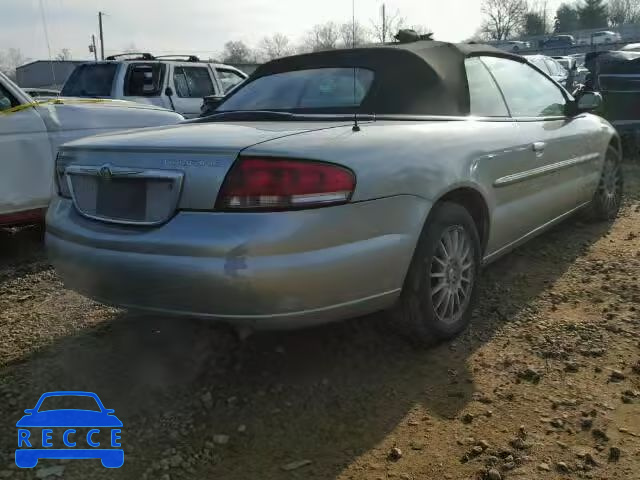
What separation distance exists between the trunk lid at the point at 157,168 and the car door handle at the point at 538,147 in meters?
1.48

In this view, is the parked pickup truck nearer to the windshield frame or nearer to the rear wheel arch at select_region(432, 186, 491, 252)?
the rear wheel arch at select_region(432, 186, 491, 252)

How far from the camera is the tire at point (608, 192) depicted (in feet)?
17.3

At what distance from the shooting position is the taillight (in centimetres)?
240

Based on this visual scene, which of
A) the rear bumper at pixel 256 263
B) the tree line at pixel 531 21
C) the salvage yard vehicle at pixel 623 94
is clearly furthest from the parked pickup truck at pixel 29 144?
the tree line at pixel 531 21

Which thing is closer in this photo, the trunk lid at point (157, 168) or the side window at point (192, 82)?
the trunk lid at point (157, 168)

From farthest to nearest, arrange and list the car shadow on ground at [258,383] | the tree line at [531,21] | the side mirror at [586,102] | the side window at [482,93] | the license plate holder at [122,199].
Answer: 1. the tree line at [531,21]
2. the side mirror at [586,102]
3. the side window at [482,93]
4. the license plate holder at [122,199]
5. the car shadow on ground at [258,383]

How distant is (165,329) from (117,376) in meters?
0.54

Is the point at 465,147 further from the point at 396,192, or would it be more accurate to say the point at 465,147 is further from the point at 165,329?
the point at 165,329

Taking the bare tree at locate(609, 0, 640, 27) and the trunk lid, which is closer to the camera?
the trunk lid

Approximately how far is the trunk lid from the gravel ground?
1.95 feet

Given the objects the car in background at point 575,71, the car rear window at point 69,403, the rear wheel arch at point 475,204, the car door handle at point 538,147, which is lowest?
the car rear window at point 69,403

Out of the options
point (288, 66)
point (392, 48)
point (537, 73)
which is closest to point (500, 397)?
point (392, 48)

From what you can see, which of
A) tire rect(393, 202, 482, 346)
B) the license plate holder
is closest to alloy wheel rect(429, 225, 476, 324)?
tire rect(393, 202, 482, 346)

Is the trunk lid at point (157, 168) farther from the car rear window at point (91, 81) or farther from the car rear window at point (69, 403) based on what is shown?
the car rear window at point (91, 81)
